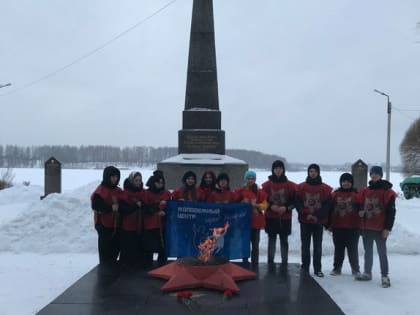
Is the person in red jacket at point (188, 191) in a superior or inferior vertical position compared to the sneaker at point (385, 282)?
superior

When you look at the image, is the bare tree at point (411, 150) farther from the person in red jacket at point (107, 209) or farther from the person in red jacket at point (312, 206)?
the person in red jacket at point (107, 209)

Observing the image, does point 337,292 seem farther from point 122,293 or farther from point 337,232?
point 122,293

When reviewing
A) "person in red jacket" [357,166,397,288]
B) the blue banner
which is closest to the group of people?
"person in red jacket" [357,166,397,288]

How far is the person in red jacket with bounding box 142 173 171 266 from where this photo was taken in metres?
6.77

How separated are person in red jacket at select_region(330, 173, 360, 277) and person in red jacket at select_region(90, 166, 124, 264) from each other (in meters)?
3.28

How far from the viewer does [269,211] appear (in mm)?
7016

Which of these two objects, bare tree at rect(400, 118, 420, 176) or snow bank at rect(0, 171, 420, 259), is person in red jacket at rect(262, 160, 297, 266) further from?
bare tree at rect(400, 118, 420, 176)

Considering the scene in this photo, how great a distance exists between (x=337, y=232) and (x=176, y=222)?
252 centimetres

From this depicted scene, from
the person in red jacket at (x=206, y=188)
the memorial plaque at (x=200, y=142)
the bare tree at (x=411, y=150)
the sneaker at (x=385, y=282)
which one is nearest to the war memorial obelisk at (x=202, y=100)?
the memorial plaque at (x=200, y=142)

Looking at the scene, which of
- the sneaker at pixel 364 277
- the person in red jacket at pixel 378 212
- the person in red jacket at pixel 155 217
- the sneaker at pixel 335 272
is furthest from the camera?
the sneaker at pixel 335 272

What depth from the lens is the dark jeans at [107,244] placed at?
21.9 ft

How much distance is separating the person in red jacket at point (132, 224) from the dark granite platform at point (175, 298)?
0.75 m

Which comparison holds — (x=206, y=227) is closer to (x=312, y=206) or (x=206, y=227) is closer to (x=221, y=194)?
(x=221, y=194)

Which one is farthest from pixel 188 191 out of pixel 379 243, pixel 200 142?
pixel 200 142
